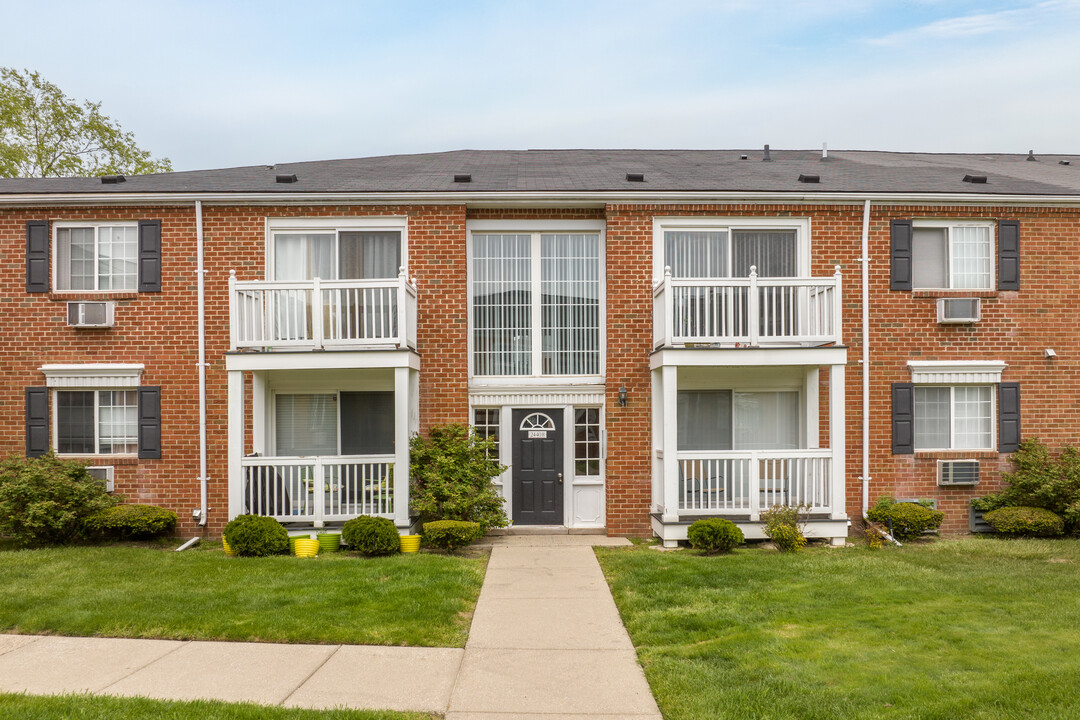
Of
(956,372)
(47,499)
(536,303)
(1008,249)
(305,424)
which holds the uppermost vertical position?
(1008,249)

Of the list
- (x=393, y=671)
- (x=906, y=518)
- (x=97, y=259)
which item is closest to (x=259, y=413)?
(x=97, y=259)

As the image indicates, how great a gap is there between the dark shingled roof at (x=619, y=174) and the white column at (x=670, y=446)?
2.98 m

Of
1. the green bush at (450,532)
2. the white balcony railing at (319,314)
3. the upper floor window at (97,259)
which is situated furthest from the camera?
the upper floor window at (97,259)

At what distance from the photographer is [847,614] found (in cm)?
725

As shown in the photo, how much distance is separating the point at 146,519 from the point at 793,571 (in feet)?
29.4

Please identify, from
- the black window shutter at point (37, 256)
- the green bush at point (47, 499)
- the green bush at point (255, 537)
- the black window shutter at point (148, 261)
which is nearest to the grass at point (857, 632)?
the green bush at point (255, 537)

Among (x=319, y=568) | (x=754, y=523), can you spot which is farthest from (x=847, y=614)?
(x=319, y=568)

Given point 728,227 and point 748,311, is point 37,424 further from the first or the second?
point 728,227

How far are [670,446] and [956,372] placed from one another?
4.84 metres

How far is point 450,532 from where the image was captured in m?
10.4

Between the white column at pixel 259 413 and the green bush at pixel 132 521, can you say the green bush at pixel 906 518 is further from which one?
the green bush at pixel 132 521

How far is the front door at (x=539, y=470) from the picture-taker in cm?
1212

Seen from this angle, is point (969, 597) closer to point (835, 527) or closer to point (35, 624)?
point (835, 527)

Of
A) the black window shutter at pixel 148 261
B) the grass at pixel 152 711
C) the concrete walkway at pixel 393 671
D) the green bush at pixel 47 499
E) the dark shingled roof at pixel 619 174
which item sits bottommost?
the concrete walkway at pixel 393 671
